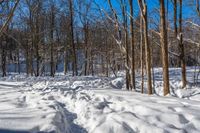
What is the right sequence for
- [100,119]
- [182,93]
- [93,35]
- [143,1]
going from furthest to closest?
1. [93,35]
2. [182,93]
3. [143,1]
4. [100,119]

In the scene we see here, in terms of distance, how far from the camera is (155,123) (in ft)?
11.9

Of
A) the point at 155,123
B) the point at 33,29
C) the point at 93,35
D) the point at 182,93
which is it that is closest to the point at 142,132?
the point at 155,123

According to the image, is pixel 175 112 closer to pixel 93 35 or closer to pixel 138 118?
pixel 138 118

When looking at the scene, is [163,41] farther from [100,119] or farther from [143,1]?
[100,119]

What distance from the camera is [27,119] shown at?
3.80 metres

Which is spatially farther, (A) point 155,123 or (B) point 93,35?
(B) point 93,35

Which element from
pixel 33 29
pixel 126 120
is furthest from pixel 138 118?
pixel 33 29

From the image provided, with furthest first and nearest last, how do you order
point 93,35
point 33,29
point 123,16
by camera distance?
point 93,35 < point 33,29 < point 123,16

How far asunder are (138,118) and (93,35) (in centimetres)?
2702

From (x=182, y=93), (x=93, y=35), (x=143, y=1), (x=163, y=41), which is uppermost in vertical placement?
(x=93, y=35)

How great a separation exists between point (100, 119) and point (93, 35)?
26.9 m

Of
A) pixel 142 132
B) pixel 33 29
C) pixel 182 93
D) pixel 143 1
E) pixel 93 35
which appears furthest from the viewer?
pixel 93 35

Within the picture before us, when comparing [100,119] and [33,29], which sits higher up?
[33,29]

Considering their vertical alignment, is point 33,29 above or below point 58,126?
above
